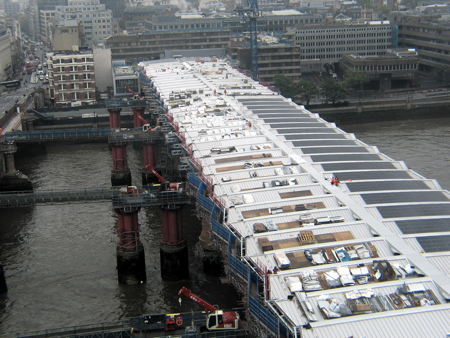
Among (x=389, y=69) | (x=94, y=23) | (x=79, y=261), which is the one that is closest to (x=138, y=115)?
(x=79, y=261)

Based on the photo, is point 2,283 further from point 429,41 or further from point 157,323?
point 429,41

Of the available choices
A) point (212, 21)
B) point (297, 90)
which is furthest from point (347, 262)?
point (212, 21)

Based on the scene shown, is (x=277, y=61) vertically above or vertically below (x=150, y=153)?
above

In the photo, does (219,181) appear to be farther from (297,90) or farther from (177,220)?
(297,90)

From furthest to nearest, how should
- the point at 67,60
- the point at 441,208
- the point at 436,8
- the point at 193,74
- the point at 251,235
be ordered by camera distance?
the point at 436,8
the point at 67,60
the point at 193,74
the point at 441,208
the point at 251,235

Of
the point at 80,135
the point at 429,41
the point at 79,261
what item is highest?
the point at 429,41

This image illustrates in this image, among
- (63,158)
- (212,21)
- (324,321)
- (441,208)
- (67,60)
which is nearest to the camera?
(324,321)
